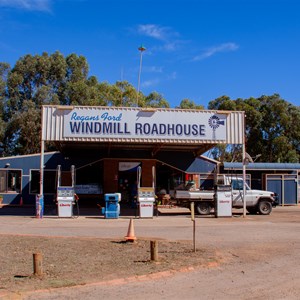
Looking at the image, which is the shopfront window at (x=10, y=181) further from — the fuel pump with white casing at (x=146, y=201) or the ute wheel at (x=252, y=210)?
the ute wheel at (x=252, y=210)

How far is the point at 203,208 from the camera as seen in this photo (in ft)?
80.9

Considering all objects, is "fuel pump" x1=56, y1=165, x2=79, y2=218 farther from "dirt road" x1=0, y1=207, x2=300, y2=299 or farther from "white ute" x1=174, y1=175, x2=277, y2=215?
"dirt road" x1=0, y1=207, x2=300, y2=299

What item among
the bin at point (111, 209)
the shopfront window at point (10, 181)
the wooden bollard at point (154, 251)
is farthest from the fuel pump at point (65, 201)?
the wooden bollard at point (154, 251)

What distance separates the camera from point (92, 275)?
874 cm

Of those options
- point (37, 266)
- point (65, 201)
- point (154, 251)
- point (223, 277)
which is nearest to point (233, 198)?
point (65, 201)

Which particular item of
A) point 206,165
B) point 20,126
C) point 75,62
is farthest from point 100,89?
point 206,165

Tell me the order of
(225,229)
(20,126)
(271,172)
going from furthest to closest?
(20,126)
(271,172)
(225,229)

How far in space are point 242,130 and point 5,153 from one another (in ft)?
96.7

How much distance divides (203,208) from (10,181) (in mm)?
15090

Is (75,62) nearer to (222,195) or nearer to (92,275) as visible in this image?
(222,195)

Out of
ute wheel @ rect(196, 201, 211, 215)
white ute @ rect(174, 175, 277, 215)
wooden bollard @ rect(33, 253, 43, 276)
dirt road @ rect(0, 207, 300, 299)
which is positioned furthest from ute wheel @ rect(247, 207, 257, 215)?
wooden bollard @ rect(33, 253, 43, 276)

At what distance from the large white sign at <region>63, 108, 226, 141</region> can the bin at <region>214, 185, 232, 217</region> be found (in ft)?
8.67

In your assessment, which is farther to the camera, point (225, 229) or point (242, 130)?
point (242, 130)

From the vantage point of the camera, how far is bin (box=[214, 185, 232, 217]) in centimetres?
2378
